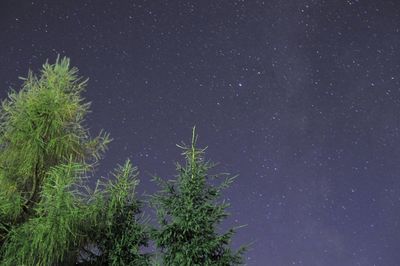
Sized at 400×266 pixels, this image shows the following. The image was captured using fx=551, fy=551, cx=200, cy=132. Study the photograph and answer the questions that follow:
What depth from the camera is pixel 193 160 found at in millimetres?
13047

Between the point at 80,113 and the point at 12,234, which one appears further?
the point at 80,113

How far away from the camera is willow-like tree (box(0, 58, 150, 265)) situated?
1195cm

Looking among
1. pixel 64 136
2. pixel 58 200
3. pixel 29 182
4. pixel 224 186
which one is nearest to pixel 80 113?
pixel 64 136

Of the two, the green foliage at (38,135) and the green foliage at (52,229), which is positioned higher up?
the green foliage at (38,135)

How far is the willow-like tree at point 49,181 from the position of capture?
1195cm

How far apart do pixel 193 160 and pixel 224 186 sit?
39.1 inches

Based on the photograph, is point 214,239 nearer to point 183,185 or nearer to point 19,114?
point 183,185

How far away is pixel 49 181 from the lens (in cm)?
1284

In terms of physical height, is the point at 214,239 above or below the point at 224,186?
below

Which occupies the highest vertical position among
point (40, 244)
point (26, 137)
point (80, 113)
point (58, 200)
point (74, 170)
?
point (80, 113)

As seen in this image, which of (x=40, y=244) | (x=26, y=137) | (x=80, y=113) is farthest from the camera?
(x=80, y=113)

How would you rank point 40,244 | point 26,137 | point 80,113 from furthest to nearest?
point 80,113 → point 26,137 → point 40,244

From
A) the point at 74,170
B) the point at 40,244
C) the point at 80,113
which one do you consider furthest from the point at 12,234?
the point at 80,113

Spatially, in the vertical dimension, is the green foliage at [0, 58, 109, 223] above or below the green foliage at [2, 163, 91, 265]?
above
